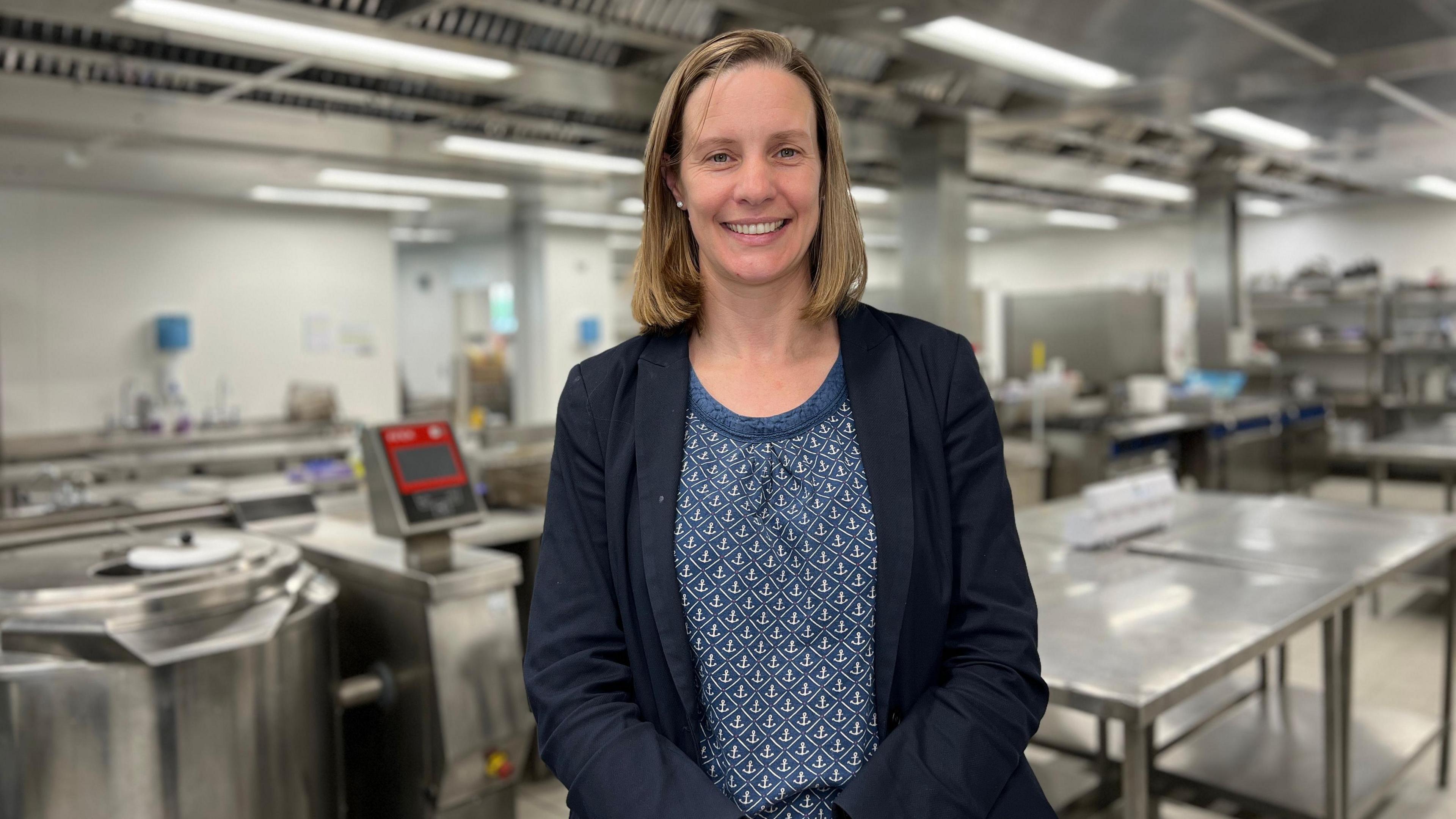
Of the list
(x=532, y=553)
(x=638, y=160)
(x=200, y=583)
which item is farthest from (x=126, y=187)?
(x=200, y=583)

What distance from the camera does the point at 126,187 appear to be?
7.43 metres

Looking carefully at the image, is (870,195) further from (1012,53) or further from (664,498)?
(664,498)

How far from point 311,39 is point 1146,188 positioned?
6.91 meters

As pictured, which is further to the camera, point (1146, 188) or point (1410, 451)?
point (1146, 188)

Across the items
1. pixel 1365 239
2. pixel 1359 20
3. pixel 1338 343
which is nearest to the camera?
pixel 1359 20

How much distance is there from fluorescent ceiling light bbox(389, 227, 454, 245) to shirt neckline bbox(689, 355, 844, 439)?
8.93 meters

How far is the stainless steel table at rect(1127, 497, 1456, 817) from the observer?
2.50 meters

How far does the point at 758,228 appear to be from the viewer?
3.55 feet

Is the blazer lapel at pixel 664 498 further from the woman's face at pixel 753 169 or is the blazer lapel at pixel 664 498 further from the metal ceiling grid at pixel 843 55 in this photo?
the metal ceiling grid at pixel 843 55

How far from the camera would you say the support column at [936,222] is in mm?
5566

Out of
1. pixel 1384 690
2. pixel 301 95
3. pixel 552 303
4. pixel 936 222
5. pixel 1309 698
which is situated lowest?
pixel 1384 690

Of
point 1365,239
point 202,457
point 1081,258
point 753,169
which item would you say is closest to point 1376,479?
point 753,169

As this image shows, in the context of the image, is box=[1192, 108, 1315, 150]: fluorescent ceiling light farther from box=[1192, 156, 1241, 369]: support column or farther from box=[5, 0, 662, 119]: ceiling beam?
box=[1192, 156, 1241, 369]: support column

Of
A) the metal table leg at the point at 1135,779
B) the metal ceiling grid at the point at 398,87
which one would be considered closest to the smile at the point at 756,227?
the metal table leg at the point at 1135,779
